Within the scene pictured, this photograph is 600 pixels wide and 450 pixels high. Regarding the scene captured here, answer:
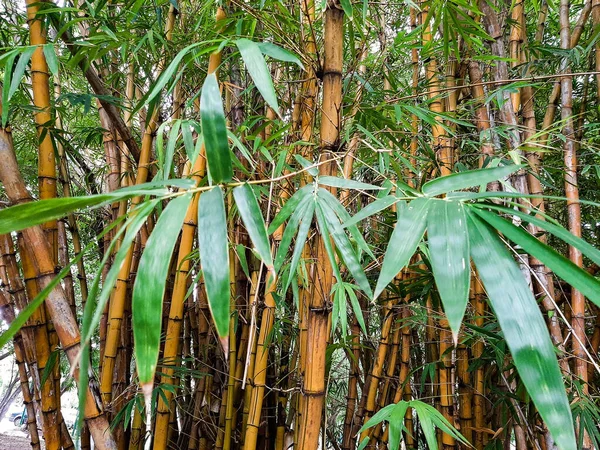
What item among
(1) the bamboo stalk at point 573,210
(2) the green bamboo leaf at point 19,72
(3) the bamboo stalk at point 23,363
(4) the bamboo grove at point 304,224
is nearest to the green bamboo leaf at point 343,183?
(4) the bamboo grove at point 304,224

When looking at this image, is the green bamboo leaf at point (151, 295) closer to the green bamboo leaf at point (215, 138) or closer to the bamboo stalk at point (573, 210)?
the green bamboo leaf at point (215, 138)

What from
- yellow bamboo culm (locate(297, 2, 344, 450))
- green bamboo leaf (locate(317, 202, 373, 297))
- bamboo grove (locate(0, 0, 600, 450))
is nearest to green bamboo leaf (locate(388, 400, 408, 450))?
bamboo grove (locate(0, 0, 600, 450))

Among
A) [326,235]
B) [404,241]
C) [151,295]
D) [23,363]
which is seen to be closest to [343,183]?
[326,235]

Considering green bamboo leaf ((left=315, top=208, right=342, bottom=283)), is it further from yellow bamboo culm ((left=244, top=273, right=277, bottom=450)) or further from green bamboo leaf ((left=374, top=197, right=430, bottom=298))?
yellow bamboo culm ((left=244, top=273, right=277, bottom=450))

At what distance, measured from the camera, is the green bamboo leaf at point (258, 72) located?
1.87 feet

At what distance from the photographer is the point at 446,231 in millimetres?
431

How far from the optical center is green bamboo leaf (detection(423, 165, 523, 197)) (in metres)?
0.49

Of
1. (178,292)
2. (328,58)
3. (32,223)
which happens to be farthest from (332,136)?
→ (178,292)

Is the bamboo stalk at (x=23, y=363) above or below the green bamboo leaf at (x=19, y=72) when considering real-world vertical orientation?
below

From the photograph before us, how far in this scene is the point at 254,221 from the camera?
0.47 metres

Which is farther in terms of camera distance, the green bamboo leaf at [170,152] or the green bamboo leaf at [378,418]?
the green bamboo leaf at [378,418]

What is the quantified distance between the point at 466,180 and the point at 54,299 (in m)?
0.77

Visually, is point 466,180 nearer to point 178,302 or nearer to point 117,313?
point 178,302

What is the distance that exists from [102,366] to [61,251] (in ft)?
1.33
